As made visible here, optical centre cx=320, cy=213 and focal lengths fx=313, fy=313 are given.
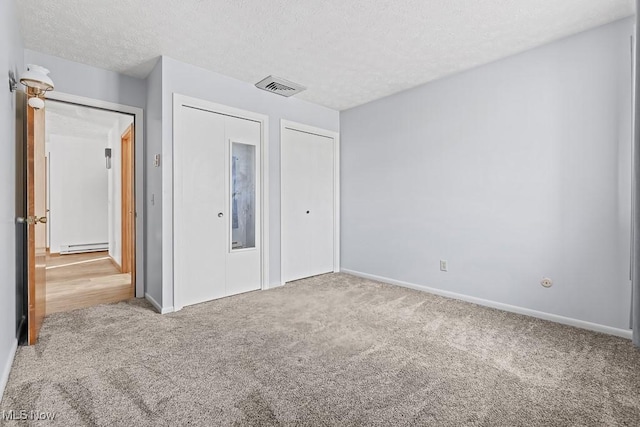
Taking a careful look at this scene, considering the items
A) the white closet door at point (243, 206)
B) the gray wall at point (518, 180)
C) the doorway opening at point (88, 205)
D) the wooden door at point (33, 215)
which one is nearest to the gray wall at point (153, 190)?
the doorway opening at point (88, 205)

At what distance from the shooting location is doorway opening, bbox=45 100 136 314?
4.12 metres

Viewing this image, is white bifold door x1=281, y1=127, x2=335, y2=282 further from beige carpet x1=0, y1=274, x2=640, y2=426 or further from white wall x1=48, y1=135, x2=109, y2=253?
white wall x1=48, y1=135, x2=109, y2=253

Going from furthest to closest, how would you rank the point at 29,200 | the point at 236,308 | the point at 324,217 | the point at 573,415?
the point at 324,217 < the point at 236,308 < the point at 29,200 < the point at 573,415

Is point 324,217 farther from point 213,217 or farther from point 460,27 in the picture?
point 460,27

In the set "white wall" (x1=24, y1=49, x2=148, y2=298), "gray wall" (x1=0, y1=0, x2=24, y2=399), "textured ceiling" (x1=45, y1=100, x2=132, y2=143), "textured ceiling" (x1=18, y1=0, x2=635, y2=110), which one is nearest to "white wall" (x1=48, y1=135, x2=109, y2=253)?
"textured ceiling" (x1=45, y1=100, x2=132, y2=143)

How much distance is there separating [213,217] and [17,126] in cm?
172

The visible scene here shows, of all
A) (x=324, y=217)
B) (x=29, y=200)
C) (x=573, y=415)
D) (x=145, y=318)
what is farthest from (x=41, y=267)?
(x=573, y=415)

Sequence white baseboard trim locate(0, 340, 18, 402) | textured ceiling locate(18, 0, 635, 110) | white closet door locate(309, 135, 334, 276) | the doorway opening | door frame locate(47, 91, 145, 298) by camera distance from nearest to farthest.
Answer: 1. white baseboard trim locate(0, 340, 18, 402)
2. textured ceiling locate(18, 0, 635, 110)
3. door frame locate(47, 91, 145, 298)
4. the doorway opening
5. white closet door locate(309, 135, 334, 276)

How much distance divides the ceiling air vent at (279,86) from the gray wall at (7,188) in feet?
6.90

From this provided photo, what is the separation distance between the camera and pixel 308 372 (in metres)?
1.96

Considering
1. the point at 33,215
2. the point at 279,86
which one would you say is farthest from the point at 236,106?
the point at 33,215

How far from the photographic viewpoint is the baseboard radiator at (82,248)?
6.58 m

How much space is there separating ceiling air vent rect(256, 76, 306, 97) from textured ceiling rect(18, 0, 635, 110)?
0.50 ft

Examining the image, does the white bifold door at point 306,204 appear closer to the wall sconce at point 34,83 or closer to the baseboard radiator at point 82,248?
the wall sconce at point 34,83
